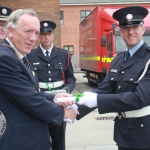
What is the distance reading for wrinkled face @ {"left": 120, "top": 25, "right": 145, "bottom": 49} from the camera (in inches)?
100

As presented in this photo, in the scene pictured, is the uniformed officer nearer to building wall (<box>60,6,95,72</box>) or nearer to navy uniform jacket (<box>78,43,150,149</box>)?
navy uniform jacket (<box>78,43,150,149</box>)

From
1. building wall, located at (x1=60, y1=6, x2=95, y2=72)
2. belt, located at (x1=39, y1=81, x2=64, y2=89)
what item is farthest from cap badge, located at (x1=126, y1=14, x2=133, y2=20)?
building wall, located at (x1=60, y1=6, x2=95, y2=72)

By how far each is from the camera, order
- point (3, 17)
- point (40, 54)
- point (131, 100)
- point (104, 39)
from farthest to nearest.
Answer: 1. point (104, 39)
2. point (40, 54)
3. point (3, 17)
4. point (131, 100)

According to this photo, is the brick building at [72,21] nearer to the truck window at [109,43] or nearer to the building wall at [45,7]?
the truck window at [109,43]

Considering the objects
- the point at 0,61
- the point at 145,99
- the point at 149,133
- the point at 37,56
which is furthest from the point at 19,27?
the point at 37,56

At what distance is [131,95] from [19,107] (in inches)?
36.1

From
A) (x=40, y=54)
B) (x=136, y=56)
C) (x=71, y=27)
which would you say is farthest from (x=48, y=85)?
(x=71, y=27)

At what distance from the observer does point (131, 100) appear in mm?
2377

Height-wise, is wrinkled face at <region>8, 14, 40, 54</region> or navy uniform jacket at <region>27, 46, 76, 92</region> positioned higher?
wrinkled face at <region>8, 14, 40, 54</region>

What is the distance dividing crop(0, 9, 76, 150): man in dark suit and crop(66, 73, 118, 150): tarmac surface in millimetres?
2876

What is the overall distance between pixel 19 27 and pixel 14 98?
0.57m

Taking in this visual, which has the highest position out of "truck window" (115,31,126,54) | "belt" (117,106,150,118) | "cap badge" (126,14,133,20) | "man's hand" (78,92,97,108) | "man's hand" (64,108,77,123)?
"cap badge" (126,14,133,20)

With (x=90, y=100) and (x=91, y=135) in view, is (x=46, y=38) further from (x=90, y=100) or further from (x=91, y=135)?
(x=91, y=135)

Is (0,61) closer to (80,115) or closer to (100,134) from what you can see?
(80,115)
